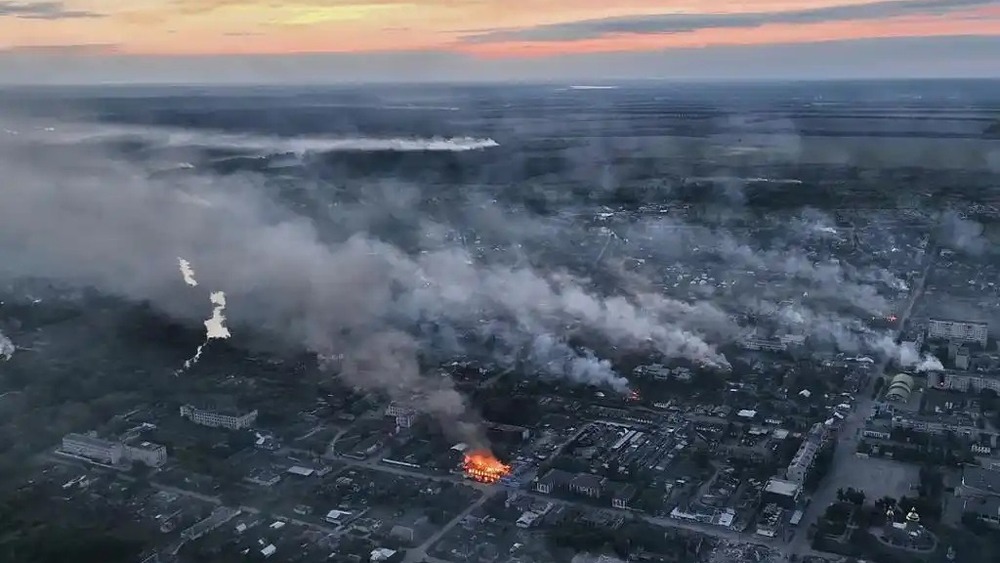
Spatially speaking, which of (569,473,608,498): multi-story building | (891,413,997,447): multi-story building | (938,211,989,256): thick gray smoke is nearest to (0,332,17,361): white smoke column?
(569,473,608,498): multi-story building

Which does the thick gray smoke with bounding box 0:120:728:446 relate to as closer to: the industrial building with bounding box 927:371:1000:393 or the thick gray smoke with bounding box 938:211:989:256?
the industrial building with bounding box 927:371:1000:393

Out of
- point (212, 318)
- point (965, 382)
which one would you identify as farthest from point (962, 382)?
point (212, 318)

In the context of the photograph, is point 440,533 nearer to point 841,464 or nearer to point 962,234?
point 841,464

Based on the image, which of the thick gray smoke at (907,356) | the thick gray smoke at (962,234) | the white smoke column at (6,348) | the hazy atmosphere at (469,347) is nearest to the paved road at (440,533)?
the hazy atmosphere at (469,347)

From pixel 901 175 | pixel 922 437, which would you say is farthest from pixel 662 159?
pixel 922 437

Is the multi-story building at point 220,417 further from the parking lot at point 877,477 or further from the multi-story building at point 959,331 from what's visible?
the multi-story building at point 959,331
